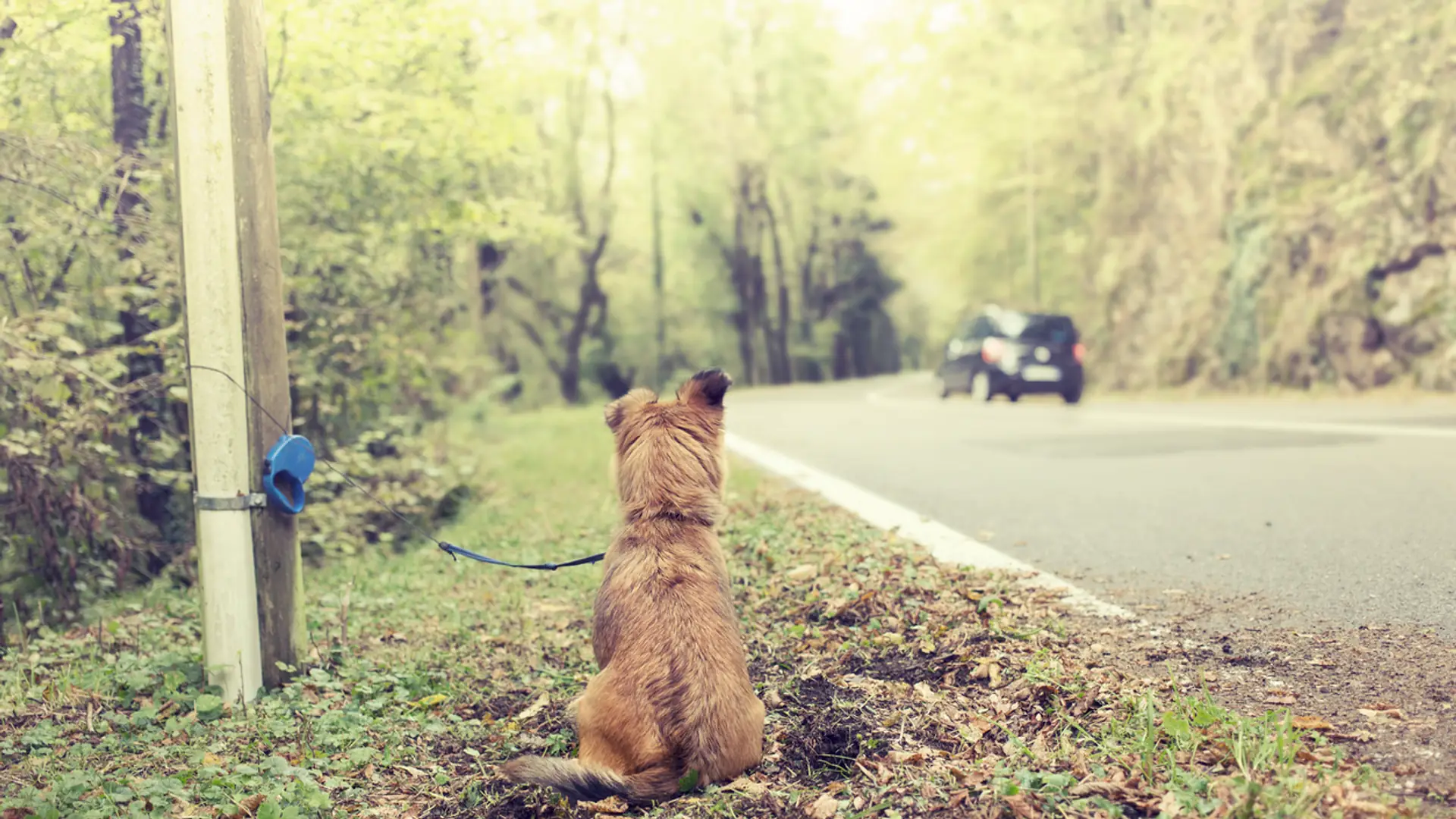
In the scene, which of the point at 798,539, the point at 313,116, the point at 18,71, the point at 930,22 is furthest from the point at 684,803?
the point at 930,22

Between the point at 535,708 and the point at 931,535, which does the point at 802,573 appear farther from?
the point at 535,708

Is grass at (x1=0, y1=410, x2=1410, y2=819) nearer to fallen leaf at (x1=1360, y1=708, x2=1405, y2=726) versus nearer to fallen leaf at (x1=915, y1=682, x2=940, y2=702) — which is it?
fallen leaf at (x1=915, y1=682, x2=940, y2=702)

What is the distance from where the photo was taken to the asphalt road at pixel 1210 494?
17.0ft

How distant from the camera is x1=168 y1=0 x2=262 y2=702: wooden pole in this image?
449cm

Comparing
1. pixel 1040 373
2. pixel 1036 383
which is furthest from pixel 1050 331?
pixel 1036 383

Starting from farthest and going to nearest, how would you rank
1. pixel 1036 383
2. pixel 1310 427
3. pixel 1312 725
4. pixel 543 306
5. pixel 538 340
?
pixel 538 340 → pixel 543 306 → pixel 1036 383 → pixel 1310 427 → pixel 1312 725

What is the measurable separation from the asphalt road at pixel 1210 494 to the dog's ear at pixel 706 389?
237cm

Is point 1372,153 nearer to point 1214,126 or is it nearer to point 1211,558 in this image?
point 1214,126

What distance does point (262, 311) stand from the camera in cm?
471

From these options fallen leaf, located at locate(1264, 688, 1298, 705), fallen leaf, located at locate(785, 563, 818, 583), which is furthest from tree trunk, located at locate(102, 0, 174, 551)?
fallen leaf, located at locate(1264, 688, 1298, 705)

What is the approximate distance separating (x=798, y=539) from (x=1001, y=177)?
1168 inches

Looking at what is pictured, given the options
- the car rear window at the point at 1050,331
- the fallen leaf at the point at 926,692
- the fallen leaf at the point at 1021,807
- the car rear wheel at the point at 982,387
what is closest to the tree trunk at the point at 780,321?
the car rear wheel at the point at 982,387

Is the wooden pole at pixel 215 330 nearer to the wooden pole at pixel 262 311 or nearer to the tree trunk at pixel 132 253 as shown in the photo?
the wooden pole at pixel 262 311

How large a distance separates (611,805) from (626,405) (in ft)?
4.62
